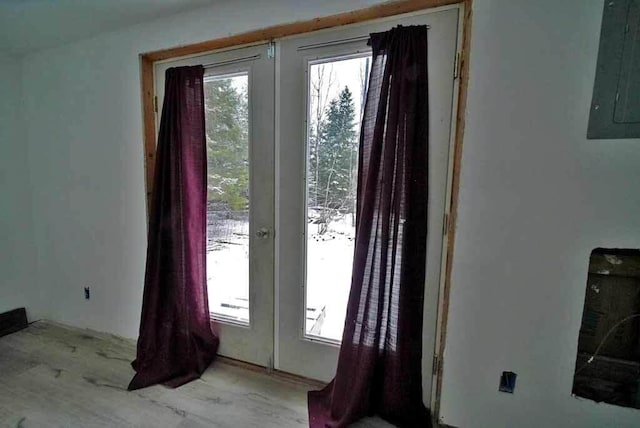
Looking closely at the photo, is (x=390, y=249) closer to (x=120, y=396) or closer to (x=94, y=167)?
(x=120, y=396)

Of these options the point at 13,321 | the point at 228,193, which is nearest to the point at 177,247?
the point at 228,193

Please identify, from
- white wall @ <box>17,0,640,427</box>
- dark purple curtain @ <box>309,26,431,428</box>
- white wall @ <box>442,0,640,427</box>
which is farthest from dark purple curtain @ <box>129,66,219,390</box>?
white wall @ <box>442,0,640,427</box>

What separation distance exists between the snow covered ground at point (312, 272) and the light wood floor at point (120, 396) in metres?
0.38

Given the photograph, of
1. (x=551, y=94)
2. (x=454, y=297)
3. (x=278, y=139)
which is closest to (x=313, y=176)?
(x=278, y=139)

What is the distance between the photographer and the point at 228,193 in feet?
5.67

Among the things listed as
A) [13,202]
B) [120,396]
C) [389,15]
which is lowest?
[120,396]

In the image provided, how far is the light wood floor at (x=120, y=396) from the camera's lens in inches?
55.3

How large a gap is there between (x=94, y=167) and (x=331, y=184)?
1.78m

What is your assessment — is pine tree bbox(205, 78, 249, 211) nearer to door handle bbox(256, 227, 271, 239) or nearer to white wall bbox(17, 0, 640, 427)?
door handle bbox(256, 227, 271, 239)

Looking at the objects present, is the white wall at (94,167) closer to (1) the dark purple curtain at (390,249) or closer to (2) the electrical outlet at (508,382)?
(1) the dark purple curtain at (390,249)

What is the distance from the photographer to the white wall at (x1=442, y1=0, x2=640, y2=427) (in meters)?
1.05

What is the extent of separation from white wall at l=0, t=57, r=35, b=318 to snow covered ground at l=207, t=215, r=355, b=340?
1.80m

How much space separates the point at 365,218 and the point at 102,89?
201 centimetres

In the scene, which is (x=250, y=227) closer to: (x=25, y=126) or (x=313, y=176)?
(x=313, y=176)
